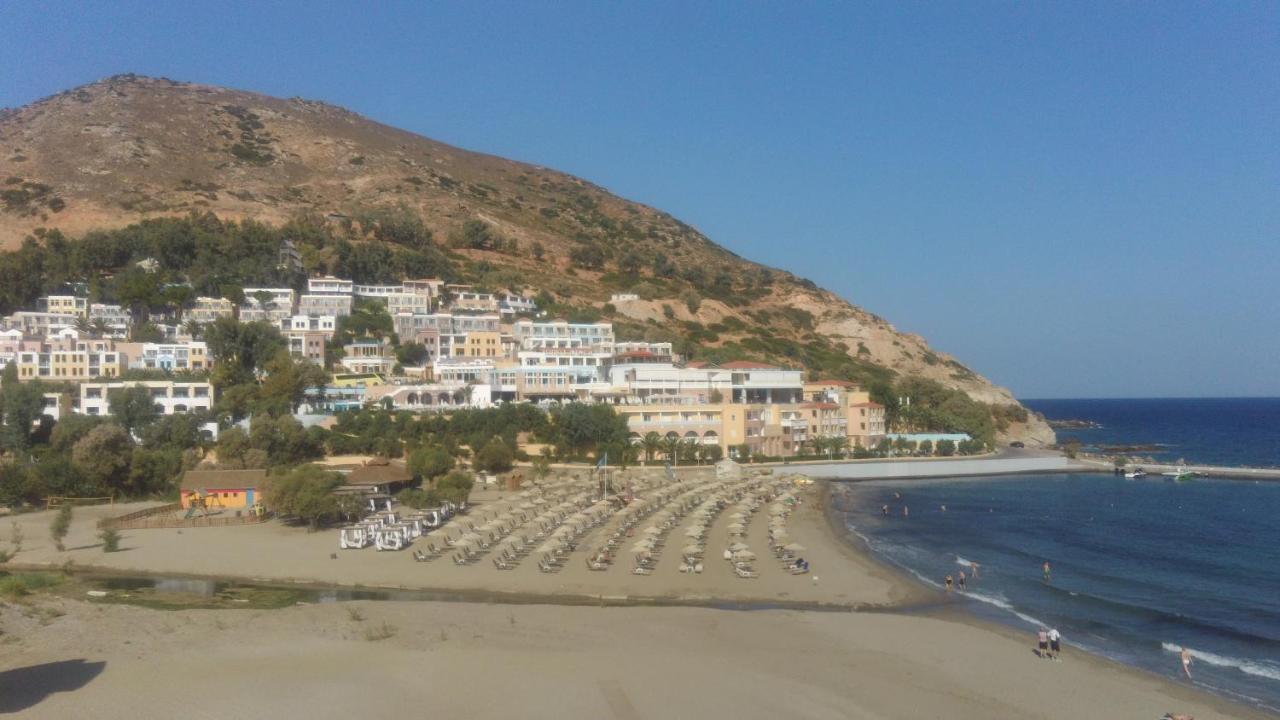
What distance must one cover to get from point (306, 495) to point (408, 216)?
77.2 metres

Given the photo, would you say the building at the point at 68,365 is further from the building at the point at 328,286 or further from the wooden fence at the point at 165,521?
the wooden fence at the point at 165,521

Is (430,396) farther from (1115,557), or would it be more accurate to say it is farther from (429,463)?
(1115,557)

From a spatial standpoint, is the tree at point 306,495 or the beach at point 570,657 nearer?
the beach at point 570,657

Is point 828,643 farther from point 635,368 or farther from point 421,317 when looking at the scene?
point 421,317

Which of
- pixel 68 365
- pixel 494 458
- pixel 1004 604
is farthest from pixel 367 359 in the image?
pixel 1004 604

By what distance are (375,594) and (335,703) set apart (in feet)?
32.9

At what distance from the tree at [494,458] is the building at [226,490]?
12.5 m

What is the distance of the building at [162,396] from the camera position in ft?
178

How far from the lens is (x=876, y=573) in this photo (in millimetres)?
30844

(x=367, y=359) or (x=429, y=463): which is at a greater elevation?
(x=367, y=359)

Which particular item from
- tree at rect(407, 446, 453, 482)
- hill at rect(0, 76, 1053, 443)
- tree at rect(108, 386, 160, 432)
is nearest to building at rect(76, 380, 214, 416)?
tree at rect(108, 386, 160, 432)

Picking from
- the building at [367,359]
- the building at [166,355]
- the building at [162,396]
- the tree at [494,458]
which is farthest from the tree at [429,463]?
the building at [166,355]

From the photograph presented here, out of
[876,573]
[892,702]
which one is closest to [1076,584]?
[876,573]

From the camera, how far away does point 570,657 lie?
20.5 meters
